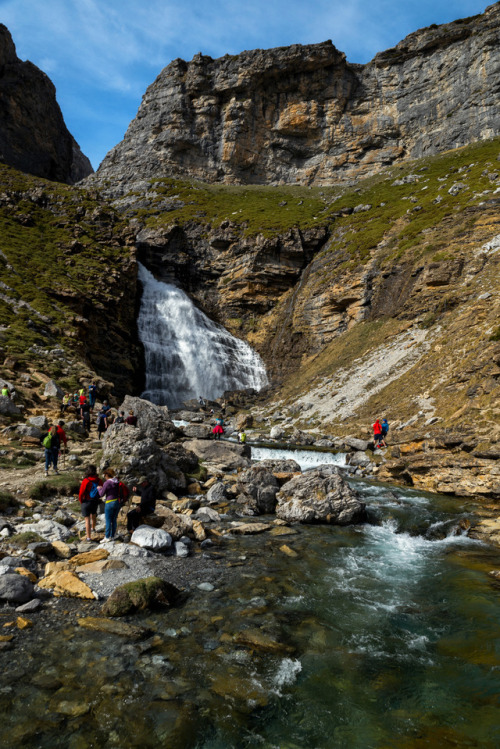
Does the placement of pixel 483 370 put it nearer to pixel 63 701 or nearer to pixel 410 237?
pixel 63 701

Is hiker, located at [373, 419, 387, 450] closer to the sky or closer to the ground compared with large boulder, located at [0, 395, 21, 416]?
closer to the ground

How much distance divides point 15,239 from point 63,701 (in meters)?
63.9

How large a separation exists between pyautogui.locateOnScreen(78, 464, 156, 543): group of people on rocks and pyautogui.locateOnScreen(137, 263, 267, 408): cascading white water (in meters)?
38.3

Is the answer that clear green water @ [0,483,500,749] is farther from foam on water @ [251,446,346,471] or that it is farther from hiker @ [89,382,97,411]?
hiker @ [89,382,97,411]

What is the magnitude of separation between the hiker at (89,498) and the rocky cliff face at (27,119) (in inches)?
4487

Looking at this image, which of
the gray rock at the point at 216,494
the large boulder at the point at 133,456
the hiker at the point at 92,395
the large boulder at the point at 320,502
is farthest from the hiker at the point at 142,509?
the hiker at the point at 92,395

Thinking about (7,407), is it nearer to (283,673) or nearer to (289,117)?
(283,673)

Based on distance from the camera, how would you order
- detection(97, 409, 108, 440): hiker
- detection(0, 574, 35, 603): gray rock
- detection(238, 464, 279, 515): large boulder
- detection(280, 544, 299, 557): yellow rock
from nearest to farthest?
detection(0, 574, 35, 603): gray rock
detection(280, 544, 299, 557): yellow rock
detection(238, 464, 279, 515): large boulder
detection(97, 409, 108, 440): hiker

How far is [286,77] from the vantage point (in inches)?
3949

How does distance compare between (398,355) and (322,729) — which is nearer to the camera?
(322,729)

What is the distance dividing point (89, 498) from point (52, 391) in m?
16.6

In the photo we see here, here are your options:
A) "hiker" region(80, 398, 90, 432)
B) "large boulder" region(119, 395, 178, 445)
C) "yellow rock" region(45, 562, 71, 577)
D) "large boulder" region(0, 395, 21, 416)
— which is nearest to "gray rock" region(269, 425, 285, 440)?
"large boulder" region(119, 395, 178, 445)

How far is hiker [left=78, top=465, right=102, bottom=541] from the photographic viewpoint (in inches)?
425

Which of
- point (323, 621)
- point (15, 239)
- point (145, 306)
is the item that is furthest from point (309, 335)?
point (323, 621)
